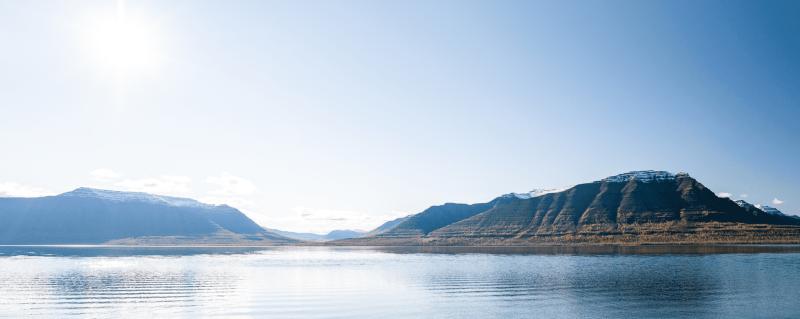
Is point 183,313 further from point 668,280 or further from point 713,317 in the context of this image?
point 668,280

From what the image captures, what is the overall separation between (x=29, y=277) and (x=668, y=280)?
105494 millimetres

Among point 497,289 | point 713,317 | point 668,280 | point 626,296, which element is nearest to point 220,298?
point 497,289

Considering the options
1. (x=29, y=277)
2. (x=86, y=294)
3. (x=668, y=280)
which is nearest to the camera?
(x=86, y=294)

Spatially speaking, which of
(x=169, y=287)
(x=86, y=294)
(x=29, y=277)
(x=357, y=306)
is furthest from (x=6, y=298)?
(x=357, y=306)

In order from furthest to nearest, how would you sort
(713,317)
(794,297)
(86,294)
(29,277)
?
(29,277), (86,294), (794,297), (713,317)

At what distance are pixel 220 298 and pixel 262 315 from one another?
50.2 feet

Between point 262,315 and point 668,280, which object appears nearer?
point 262,315

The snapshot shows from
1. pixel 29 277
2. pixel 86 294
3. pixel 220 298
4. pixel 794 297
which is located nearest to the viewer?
pixel 794 297

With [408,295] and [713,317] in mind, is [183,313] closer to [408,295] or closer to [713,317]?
[408,295]

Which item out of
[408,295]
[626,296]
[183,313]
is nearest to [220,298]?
[183,313]

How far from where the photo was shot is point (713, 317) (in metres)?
42.7

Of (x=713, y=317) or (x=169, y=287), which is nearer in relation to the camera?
(x=713, y=317)

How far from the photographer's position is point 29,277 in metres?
94.1

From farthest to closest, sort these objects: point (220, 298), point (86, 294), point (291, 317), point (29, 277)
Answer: point (29, 277), point (86, 294), point (220, 298), point (291, 317)
